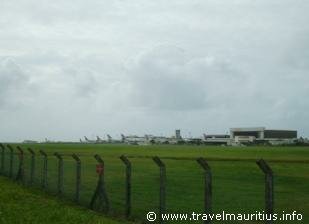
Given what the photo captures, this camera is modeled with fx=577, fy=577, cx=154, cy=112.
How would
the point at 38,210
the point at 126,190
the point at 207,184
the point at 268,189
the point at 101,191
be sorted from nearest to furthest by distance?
1. the point at 268,189
2. the point at 207,184
3. the point at 126,190
4. the point at 38,210
5. the point at 101,191

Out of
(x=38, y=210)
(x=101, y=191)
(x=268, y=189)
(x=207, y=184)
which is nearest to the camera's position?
(x=268, y=189)

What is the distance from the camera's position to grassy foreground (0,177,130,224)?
1320 centimetres

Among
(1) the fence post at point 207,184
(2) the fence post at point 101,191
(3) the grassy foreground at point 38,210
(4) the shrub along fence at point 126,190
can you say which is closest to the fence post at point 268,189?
(4) the shrub along fence at point 126,190

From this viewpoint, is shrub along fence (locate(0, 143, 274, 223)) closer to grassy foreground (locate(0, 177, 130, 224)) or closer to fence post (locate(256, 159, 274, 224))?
fence post (locate(256, 159, 274, 224))


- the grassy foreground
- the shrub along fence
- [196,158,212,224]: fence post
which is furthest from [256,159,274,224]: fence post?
the grassy foreground

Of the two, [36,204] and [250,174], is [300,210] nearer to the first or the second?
[36,204]

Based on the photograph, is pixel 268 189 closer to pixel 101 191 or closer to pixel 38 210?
pixel 101 191

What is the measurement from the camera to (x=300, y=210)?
13414mm

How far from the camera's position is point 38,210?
1504 cm

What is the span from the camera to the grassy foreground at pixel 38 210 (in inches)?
520

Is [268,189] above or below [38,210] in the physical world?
above

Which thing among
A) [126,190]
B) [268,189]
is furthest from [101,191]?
[268,189]

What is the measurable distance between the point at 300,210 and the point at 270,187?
462cm

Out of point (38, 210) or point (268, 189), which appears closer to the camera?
point (268, 189)
